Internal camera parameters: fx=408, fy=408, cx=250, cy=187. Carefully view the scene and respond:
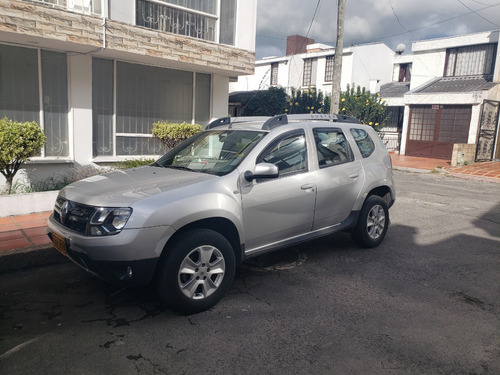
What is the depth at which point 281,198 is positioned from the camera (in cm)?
428

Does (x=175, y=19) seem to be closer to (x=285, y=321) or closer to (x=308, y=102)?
(x=285, y=321)

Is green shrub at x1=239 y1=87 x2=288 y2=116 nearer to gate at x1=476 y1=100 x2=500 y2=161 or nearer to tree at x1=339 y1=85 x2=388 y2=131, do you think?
tree at x1=339 y1=85 x2=388 y2=131

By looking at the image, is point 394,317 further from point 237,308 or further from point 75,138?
point 75,138

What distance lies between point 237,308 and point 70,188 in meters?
2.00

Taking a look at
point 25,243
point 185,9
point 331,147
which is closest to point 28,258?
point 25,243

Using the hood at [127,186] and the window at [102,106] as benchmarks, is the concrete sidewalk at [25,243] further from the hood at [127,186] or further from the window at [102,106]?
the window at [102,106]

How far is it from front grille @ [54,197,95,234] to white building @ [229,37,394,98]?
25131 millimetres

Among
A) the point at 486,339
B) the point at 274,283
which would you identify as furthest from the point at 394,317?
the point at 274,283

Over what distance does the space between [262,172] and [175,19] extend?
729cm

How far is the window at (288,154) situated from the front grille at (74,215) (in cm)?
173

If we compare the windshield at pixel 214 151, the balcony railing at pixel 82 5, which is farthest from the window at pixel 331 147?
the balcony railing at pixel 82 5

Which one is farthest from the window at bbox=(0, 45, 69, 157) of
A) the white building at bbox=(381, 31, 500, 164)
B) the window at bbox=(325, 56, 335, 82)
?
the window at bbox=(325, 56, 335, 82)

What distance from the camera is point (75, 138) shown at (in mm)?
8609

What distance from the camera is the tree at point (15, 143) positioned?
638cm
